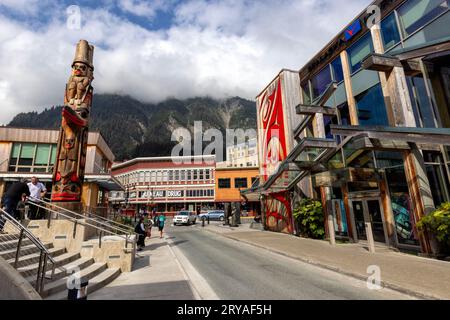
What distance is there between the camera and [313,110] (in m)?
15.6

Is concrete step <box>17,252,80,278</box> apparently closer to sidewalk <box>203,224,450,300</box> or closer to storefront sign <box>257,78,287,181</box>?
sidewalk <box>203,224,450,300</box>

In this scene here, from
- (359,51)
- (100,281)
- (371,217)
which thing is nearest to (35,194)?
(100,281)

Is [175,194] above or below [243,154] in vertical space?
below

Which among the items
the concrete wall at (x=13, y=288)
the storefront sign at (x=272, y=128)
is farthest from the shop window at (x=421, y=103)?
the concrete wall at (x=13, y=288)

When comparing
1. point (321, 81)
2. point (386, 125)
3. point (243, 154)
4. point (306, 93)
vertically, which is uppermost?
point (243, 154)

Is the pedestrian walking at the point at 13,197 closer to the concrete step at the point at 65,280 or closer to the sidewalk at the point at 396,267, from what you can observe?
the concrete step at the point at 65,280

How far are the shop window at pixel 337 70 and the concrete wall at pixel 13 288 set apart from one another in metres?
17.2

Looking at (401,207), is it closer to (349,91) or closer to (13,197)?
(349,91)

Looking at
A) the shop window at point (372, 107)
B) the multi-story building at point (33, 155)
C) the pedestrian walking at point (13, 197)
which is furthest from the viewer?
the multi-story building at point (33, 155)

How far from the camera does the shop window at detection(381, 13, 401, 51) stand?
11898 millimetres

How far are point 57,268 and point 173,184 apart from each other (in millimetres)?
51197

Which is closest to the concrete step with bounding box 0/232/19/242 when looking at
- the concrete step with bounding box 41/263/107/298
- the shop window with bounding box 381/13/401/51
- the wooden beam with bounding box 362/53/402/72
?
the concrete step with bounding box 41/263/107/298

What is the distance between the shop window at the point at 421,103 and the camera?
1048cm
